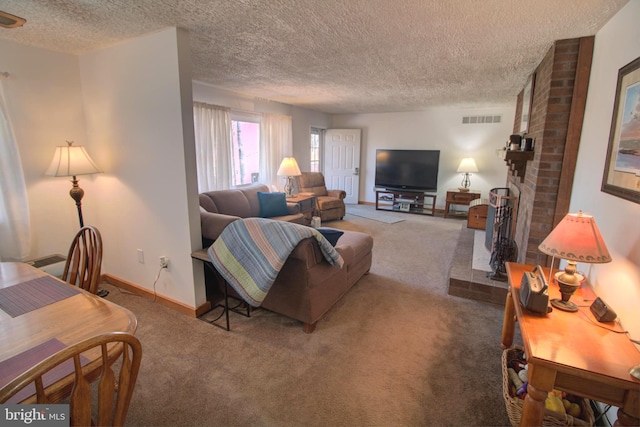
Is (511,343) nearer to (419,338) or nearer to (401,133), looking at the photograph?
(419,338)

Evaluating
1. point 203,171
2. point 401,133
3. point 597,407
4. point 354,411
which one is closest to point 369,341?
point 354,411

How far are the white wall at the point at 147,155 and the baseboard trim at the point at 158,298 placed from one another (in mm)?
48

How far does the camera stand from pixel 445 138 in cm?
664

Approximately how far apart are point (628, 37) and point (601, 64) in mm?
421

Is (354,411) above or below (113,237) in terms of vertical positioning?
below

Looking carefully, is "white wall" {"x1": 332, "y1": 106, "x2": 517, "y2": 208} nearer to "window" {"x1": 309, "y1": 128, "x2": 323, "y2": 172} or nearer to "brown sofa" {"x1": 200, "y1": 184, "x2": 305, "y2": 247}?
"window" {"x1": 309, "y1": 128, "x2": 323, "y2": 172}

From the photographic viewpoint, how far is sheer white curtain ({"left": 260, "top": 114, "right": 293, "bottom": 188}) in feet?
17.9

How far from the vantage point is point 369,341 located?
7.47 ft

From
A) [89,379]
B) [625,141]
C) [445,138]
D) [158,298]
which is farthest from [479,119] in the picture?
[89,379]

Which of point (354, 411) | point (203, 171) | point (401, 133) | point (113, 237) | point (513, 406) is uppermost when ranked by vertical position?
point (401, 133)

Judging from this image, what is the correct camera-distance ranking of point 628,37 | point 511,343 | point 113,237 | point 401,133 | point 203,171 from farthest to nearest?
point 401,133
point 203,171
point 113,237
point 511,343
point 628,37

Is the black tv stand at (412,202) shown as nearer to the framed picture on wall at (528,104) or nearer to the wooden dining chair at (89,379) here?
the framed picture on wall at (528,104)

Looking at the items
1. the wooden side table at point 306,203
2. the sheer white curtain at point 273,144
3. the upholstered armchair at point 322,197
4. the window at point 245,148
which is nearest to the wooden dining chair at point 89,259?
the window at point 245,148

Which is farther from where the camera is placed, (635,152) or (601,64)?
(601,64)
